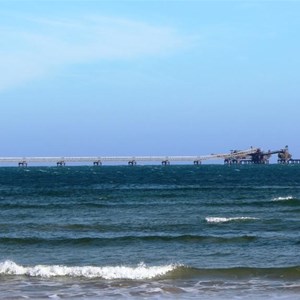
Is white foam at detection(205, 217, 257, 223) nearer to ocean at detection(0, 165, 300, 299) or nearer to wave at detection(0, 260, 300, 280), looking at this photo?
ocean at detection(0, 165, 300, 299)

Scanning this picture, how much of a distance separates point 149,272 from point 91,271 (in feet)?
5.67

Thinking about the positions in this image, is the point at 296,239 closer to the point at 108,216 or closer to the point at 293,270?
the point at 293,270

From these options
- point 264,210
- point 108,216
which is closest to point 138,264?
point 108,216

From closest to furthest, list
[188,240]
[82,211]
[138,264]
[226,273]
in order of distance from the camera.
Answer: [226,273] → [138,264] → [188,240] → [82,211]

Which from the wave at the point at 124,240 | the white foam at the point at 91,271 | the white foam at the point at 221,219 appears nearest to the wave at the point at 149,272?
the white foam at the point at 91,271

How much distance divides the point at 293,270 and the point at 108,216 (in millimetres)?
18655

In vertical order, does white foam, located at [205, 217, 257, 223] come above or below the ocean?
above

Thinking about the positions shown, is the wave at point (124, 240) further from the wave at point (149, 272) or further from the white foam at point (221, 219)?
the wave at point (149, 272)

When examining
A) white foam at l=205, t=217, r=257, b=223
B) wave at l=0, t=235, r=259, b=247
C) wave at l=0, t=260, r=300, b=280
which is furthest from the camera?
white foam at l=205, t=217, r=257, b=223

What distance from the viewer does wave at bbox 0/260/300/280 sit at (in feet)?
77.3

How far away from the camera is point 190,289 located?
21.6 metres

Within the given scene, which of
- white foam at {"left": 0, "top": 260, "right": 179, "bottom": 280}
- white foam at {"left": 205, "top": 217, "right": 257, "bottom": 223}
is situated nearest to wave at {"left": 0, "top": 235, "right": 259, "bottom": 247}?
white foam at {"left": 205, "top": 217, "right": 257, "bottom": 223}

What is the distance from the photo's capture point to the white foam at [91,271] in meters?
23.8

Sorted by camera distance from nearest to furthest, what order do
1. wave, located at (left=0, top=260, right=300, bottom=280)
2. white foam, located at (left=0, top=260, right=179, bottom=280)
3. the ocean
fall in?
the ocean < wave, located at (left=0, top=260, right=300, bottom=280) < white foam, located at (left=0, top=260, right=179, bottom=280)
